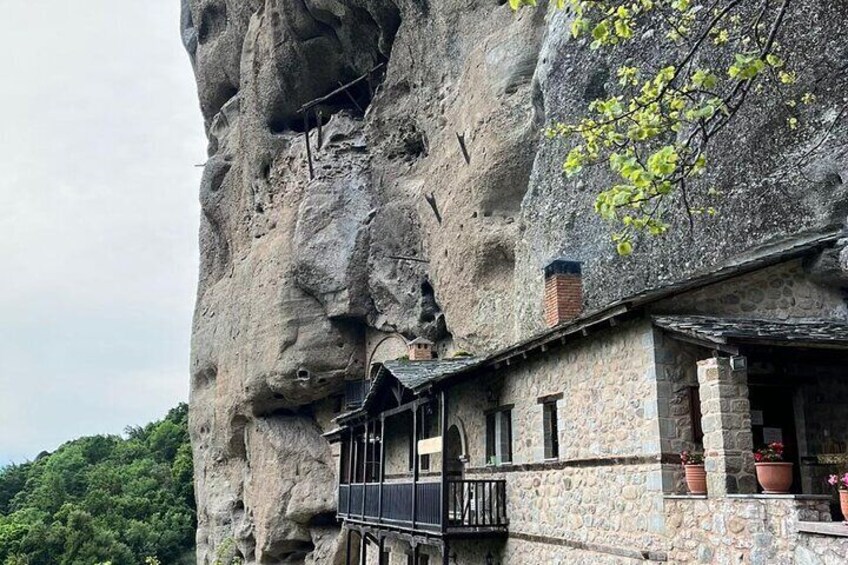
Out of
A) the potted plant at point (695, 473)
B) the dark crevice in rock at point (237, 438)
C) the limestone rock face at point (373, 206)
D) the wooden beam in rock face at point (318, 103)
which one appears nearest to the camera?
the potted plant at point (695, 473)

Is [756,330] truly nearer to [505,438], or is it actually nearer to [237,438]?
[505,438]

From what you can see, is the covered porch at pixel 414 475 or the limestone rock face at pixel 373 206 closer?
the limestone rock face at pixel 373 206

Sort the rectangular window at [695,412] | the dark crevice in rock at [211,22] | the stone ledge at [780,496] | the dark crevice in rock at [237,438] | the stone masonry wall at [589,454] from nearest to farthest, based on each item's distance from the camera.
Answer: the stone ledge at [780,496], the rectangular window at [695,412], the stone masonry wall at [589,454], the dark crevice in rock at [237,438], the dark crevice in rock at [211,22]

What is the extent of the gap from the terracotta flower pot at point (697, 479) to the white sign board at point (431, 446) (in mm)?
5485

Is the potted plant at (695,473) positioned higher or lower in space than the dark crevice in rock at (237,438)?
lower

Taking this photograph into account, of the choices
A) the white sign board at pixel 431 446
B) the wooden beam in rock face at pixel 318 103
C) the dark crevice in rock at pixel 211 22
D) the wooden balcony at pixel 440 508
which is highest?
the dark crevice in rock at pixel 211 22

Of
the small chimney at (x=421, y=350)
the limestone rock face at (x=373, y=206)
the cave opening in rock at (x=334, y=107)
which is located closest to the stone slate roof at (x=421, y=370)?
the limestone rock face at (x=373, y=206)

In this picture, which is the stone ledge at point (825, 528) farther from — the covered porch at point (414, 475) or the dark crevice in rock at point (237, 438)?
the dark crevice in rock at point (237, 438)

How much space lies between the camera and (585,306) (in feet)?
46.0

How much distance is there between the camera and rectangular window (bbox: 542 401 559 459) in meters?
12.1

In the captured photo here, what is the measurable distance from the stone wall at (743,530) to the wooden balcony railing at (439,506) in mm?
4812

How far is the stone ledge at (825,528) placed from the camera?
21.2ft

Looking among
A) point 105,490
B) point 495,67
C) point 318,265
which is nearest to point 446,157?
point 495,67

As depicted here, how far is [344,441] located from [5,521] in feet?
128
